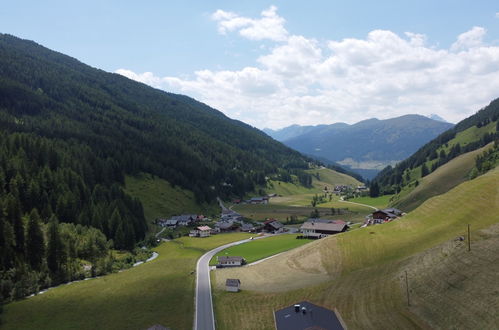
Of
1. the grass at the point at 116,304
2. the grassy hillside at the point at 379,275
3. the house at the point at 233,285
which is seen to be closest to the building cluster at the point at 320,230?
the grassy hillside at the point at 379,275

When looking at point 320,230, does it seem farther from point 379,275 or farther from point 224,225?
point 379,275

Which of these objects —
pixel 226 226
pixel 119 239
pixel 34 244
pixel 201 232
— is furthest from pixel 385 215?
pixel 34 244

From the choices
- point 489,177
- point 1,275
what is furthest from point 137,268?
point 489,177

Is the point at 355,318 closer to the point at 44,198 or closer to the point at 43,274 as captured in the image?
the point at 43,274

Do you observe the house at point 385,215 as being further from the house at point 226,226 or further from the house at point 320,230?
the house at point 226,226

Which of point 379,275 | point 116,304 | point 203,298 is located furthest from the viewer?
point 203,298

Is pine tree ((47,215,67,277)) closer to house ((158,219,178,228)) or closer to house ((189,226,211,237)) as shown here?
house ((189,226,211,237))
